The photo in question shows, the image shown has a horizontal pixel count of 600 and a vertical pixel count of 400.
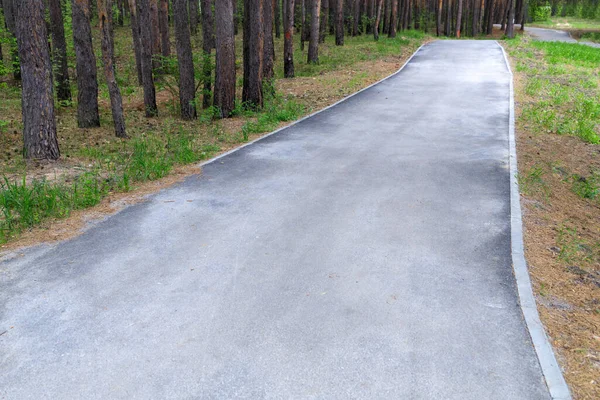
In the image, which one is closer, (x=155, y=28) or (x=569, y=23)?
(x=155, y=28)

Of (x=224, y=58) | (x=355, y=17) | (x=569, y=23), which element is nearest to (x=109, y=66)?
(x=224, y=58)

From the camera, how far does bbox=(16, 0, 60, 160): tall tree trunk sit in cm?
916

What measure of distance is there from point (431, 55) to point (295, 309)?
27.6 m

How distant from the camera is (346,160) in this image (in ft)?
33.3

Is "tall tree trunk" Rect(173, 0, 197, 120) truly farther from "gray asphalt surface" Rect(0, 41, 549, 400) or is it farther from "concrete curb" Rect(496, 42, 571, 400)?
"concrete curb" Rect(496, 42, 571, 400)

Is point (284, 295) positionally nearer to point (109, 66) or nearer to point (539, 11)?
point (109, 66)

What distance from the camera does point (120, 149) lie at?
11.6 meters

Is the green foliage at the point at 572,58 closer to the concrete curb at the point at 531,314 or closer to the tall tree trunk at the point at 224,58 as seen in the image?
the tall tree trunk at the point at 224,58

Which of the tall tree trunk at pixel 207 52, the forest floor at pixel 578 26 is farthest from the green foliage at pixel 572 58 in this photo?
the forest floor at pixel 578 26

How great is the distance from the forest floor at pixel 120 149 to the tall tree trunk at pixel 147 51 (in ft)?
1.78

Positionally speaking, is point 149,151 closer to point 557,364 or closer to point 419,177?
point 419,177

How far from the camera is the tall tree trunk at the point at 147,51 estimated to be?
15180 millimetres

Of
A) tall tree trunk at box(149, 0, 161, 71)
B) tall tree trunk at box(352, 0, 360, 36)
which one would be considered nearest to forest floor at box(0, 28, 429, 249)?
tall tree trunk at box(149, 0, 161, 71)

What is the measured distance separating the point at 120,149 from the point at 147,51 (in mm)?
5292
